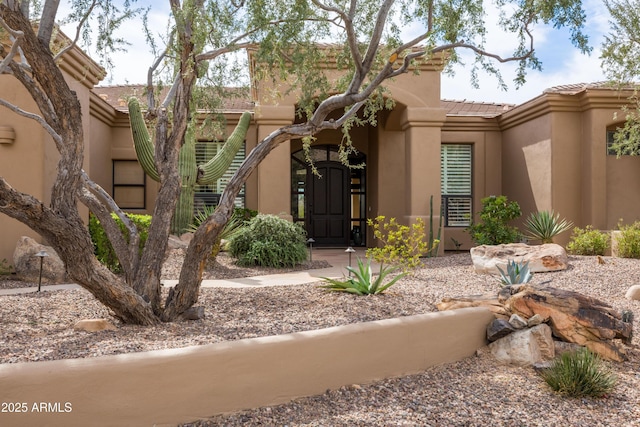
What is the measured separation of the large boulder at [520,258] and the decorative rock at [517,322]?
356cm

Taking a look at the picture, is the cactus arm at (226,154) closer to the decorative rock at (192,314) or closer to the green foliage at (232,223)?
the green foliage at (232,223)

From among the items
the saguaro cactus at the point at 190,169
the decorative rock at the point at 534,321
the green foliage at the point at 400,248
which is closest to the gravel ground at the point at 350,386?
the decorative rock at the point at 534,321

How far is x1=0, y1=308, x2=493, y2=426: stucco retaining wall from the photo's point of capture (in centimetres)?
331

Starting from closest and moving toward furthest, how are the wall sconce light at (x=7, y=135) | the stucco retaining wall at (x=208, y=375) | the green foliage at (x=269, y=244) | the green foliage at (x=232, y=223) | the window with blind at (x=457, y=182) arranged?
the stucco retaining wall at (x=208, y=375)
the wall sconce light at (x=7, y=135)
the green foliage at (x=269, y=244)
the green foliage at (x=232, y=223)
the window with blind at (x=457, y=182)

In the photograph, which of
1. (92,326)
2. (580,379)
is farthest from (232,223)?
(580,379)

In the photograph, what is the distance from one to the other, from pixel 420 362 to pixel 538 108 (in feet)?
34.3

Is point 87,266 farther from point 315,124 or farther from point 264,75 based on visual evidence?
point 264,75

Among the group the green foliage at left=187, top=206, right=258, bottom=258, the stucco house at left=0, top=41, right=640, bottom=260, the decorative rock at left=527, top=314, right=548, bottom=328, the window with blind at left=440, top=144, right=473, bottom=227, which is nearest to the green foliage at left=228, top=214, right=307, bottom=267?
the green foliage at left=187, top=206, right=258, bottom=258

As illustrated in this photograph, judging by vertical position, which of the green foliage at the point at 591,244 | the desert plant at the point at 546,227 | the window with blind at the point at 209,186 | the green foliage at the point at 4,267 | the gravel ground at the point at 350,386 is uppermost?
the window with blind at the point at 209,186

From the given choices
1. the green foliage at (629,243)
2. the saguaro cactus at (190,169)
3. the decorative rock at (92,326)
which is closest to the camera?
the decorative rock at (92,326)

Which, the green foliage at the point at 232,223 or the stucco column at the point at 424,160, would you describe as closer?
the green foliage at the point at 232,223

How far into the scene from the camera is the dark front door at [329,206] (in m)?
16.6

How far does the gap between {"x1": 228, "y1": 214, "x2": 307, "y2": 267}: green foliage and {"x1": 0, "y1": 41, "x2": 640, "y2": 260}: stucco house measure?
1.17 meters

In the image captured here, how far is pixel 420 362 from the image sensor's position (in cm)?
493
